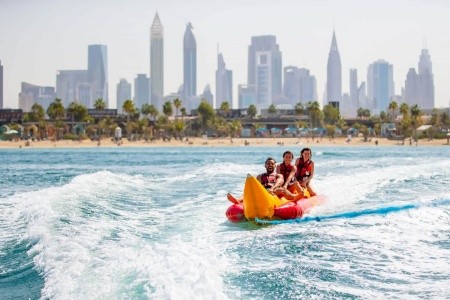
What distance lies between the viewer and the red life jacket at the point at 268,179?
16.2 metres

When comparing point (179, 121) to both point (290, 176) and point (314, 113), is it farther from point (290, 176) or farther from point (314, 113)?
point (290, 176)

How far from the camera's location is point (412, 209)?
17047 millimetres

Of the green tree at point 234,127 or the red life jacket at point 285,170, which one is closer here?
the red life jacket at point 285,170

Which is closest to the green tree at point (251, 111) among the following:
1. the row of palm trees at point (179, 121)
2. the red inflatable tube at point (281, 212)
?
the row of palm trees at point (179, 121)

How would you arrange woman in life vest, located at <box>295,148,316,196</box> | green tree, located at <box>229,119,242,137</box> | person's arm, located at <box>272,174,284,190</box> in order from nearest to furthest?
person's arm, located at <box>272,174,284,190</box> < woman in life vest, located at <box>295,148,316,196</box> < green tree, located at <box>229,119,242,137</box>

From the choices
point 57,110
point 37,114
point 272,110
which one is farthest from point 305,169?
point 272,110

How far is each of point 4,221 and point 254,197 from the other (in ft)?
18.0

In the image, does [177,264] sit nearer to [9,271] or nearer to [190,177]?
[9,271]

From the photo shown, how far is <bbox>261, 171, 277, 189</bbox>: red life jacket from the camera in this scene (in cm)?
1617

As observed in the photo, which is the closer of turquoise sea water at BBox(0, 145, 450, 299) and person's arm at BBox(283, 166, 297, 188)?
turquoise sea water at BBox(0, 145, 450, 299)

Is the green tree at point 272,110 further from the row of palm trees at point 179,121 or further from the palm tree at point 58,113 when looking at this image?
the palm tree at point 58,113

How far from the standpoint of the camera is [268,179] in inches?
639

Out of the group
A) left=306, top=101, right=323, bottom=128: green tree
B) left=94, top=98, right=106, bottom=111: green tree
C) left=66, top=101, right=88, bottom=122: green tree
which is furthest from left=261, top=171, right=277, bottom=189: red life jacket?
left=306, top=101, right=323, bottom=128: green tree

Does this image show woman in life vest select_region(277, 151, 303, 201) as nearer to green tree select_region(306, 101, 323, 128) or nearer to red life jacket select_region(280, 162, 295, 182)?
red life jacket select_region(280, 162, 295, 182)
